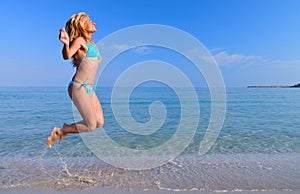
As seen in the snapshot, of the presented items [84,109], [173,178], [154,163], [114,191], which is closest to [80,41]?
[84,109]

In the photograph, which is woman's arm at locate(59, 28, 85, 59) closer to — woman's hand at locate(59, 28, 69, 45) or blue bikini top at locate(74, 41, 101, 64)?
woman's hand at locate(59, 28, 69, 45)

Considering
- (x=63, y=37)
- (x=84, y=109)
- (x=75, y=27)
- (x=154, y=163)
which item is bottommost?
(x=154, y=163)

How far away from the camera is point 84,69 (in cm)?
342

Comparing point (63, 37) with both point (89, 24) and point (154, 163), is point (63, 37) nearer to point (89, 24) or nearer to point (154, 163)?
point (89, 24)

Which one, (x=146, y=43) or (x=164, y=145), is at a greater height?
(x=146, y=43)

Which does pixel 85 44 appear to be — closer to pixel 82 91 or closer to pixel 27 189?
pixel 82 91

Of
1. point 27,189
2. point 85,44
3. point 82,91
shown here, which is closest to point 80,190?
point 27,189

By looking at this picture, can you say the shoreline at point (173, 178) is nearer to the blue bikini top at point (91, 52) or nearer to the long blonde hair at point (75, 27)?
the blue bikini top at point (91, 52)

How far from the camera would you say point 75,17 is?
3352 mm

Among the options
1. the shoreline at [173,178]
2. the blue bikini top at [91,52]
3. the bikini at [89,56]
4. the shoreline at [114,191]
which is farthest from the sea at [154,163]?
the blue bikini top at [91,52]

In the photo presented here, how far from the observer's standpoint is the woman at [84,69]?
3.29 metres

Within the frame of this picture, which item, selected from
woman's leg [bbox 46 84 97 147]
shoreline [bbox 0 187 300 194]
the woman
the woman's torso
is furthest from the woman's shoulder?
shoreline [bbox 0 187 300 194]

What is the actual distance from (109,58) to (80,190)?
2.66m

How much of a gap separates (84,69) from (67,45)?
55 cm
